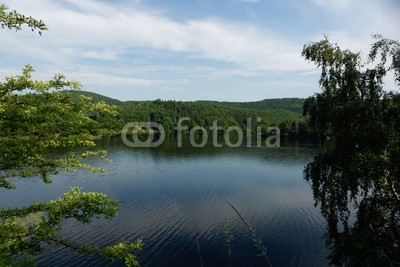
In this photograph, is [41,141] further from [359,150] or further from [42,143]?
[359,150]

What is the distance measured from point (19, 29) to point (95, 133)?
4.18 meters

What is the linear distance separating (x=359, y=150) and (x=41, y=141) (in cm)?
1547

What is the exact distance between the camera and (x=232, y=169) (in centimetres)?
7544

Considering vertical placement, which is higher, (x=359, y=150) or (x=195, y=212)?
(x=359, y=150)

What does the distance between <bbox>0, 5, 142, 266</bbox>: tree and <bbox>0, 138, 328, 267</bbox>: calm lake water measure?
21.1m

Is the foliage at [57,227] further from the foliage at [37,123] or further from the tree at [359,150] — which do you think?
the tree at [359,150]

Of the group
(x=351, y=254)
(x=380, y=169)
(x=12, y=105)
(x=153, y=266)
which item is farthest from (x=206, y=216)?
(x=12, y=105)

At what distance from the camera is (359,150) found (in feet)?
52.4

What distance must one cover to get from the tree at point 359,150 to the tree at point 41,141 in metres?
12.8

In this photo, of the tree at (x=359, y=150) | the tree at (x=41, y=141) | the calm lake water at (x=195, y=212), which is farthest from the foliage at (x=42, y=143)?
the calm lake water at (x=195, y=212)

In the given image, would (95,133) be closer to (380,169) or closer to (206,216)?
(380,169)

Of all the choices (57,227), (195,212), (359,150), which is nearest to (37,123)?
(57,227)

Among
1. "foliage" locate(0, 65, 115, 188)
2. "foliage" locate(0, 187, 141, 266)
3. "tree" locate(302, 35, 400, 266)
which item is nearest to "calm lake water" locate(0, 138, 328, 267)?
"tree" locate(302, 35, 400, 266)

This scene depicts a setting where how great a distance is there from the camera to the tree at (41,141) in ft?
29.1
